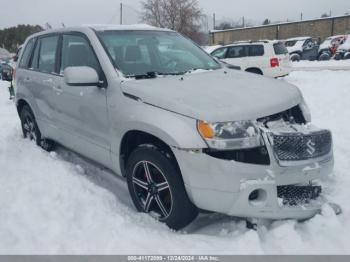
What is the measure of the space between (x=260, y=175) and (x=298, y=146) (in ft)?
1.39

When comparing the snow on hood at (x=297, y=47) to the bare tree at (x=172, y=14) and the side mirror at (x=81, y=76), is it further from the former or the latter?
the side mirror at (x=81, y=76)

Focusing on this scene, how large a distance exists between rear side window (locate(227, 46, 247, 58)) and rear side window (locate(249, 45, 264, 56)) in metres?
0.23

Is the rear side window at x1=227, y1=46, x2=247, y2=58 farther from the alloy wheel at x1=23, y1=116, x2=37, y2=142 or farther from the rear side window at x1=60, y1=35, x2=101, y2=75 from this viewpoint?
the rear side window at x1=60, y1=35, x2=101, y2=75

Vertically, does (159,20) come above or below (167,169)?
above

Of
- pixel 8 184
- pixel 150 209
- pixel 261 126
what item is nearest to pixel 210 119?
pixel 261 126

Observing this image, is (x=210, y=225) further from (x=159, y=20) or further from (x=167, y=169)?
(x=159, y=20)

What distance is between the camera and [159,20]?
3653 centimetres

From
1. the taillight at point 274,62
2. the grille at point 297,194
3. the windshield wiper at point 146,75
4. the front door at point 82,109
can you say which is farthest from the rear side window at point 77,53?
the taillight at point 274,62

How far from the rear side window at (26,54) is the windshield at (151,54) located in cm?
204

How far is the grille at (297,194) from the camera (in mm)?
3088

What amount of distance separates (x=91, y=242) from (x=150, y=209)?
721 millimetres

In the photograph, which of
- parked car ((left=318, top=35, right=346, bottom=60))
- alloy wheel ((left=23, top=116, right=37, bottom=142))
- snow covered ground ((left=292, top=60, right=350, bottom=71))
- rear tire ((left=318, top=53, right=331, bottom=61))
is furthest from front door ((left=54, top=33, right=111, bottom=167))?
parked car ((left=318, top=35, right=346, bottom=60))

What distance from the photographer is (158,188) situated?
10.9ft

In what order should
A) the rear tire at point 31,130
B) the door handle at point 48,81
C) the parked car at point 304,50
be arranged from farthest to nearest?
the parked car at point 304,50 < the rear tire at point 31,130 < the door handle at point 48,81
